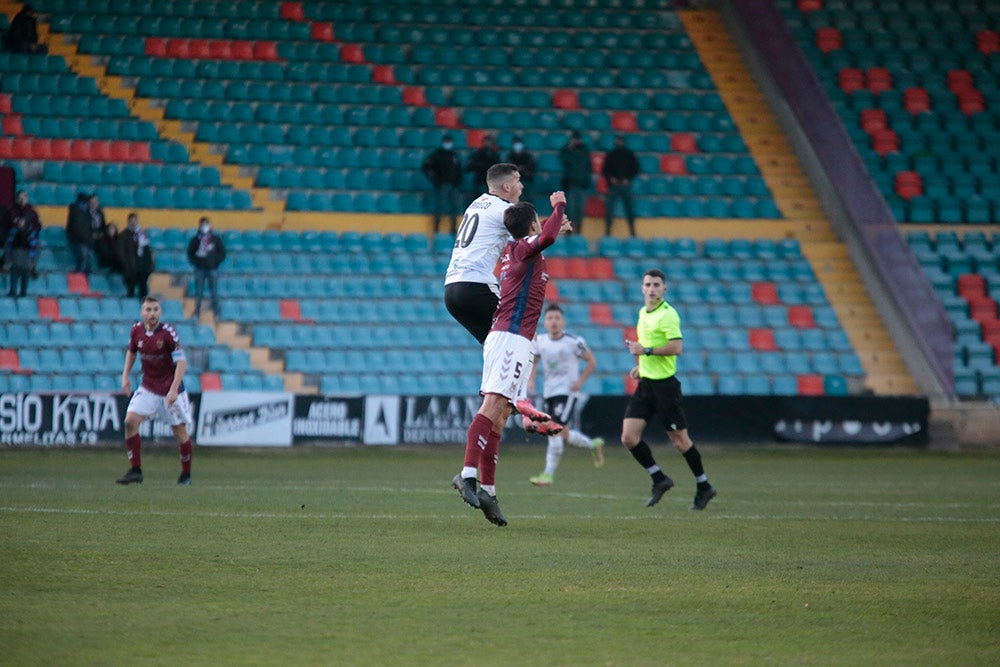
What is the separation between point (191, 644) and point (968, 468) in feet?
58.0

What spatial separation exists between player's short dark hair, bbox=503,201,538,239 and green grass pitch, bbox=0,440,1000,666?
2.18 meters

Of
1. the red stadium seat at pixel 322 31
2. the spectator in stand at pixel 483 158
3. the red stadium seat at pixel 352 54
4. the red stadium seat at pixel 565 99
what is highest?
the red stadium seat at pixel 322 31

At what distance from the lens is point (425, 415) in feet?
78.4

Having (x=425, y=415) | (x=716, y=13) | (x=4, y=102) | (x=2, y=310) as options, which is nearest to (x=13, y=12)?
(x=4, y=102)

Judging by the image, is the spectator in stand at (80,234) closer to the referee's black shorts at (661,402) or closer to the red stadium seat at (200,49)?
the red stadium seat at (200,49)

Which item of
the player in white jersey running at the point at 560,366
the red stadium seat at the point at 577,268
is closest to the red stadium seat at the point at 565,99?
the red stadium seat at the point at 577,268

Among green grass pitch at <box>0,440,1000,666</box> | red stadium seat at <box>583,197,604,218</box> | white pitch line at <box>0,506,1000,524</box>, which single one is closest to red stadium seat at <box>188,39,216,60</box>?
red stadium seat at <box>583,197,604,218</box>

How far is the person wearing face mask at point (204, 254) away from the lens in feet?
82.6

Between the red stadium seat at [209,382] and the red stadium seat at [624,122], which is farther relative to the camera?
the red stadium seat at [624,122]

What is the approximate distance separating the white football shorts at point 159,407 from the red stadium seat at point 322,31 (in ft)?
57.1

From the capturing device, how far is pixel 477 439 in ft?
34.0

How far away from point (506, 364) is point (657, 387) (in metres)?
3.61

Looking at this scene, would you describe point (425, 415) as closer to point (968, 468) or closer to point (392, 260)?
point (392, 260)

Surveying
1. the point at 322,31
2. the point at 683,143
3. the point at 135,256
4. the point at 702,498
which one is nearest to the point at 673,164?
the point at 683,143
